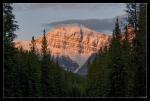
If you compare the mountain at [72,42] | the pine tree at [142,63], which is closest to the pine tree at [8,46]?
the mountain at [72,42]

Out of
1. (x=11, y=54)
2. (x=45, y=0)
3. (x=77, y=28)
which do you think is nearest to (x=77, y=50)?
(x=77, y=28)

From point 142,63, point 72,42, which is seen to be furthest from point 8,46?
point 142,63

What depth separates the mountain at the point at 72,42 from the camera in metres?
14.5

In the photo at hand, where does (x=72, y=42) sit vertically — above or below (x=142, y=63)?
above

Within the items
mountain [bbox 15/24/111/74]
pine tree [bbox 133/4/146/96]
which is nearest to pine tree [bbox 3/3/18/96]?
mountain [bbox 15/24/111/74]

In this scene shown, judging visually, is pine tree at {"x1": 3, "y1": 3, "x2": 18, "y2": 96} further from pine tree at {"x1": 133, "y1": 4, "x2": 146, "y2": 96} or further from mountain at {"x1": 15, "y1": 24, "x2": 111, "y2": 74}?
pine tree at {"x1": 133, "y1": 4, "x2": 146, "y2": 96}

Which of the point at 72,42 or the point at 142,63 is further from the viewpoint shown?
the point at 142,63

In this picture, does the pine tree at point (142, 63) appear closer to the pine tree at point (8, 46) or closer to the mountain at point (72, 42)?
the mountain at point (72, 42)

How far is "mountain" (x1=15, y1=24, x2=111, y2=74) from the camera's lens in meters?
14.5

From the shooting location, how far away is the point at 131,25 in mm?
26266

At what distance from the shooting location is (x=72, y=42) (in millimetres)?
16094

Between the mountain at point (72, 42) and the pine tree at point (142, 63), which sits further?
the mountain at point (72, 42)

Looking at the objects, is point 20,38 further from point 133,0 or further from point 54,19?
point 133,0

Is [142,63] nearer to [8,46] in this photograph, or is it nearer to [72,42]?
[72,42]
